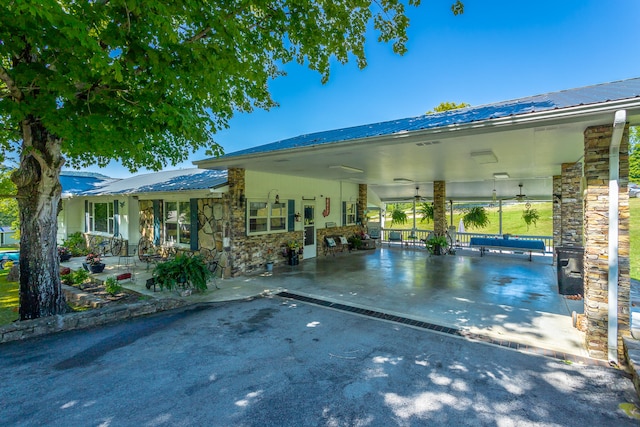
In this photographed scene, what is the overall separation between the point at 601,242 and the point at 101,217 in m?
17.3

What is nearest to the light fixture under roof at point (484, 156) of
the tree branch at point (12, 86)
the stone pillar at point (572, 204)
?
the stone pillar at point (572, 204)

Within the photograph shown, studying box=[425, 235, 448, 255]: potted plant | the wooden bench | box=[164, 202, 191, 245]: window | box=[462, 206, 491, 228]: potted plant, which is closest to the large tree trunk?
box=[164, 202, 191, 245]: window

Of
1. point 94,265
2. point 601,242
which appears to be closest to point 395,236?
point 601,242

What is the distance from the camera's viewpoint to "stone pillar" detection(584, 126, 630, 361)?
158 inches

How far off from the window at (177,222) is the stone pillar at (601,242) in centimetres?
1026

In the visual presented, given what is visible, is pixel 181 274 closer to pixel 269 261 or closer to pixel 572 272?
pixel 269 261

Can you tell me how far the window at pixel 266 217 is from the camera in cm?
974

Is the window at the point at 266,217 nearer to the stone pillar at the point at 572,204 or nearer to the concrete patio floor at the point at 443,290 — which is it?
the concrete patio floor at the point at 443,290

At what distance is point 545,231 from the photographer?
917 inches

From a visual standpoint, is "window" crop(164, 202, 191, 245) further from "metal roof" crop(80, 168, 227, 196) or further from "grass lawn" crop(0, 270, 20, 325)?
"grass lawn" crop(0, 270, 20, 325)

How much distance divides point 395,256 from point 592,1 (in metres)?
10.1

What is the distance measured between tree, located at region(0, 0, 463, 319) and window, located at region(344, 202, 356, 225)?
9.14 m

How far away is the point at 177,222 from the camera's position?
34.6 feet

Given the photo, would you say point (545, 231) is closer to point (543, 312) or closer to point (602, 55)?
point (602, 55)
